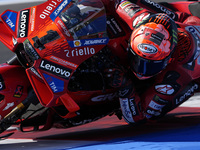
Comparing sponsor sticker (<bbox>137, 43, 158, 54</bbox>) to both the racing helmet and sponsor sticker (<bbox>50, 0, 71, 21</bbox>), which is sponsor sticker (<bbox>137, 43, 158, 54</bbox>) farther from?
sponsor sticker (<bbox>50, 0, 71, 21</bbox>)

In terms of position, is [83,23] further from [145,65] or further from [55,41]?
[145,65]

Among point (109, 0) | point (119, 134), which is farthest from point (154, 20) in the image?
point (119, 134)

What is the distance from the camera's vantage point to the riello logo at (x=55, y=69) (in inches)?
105

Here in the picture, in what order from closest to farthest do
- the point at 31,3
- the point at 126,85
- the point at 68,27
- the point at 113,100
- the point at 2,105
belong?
the point at 68,27, the point at 2,105, the point at 126,85, the point at 113,100, the point at 31,3

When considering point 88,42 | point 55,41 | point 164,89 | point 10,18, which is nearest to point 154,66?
point 164,89

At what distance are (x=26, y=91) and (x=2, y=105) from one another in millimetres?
214

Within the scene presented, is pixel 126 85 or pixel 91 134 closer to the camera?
pixel 126 85

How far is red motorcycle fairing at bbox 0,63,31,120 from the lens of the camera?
9.68 ft

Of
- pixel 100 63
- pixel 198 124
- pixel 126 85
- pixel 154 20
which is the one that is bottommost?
pixel 198 124

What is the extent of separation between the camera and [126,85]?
10.4 ft

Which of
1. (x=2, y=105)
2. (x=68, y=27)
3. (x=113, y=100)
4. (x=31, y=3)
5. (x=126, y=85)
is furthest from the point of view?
(x=31, y=3)

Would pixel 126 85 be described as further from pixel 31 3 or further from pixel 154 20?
pixel 31 3

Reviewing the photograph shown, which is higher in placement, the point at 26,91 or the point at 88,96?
the point at 26,91

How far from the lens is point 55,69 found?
2.70 m
